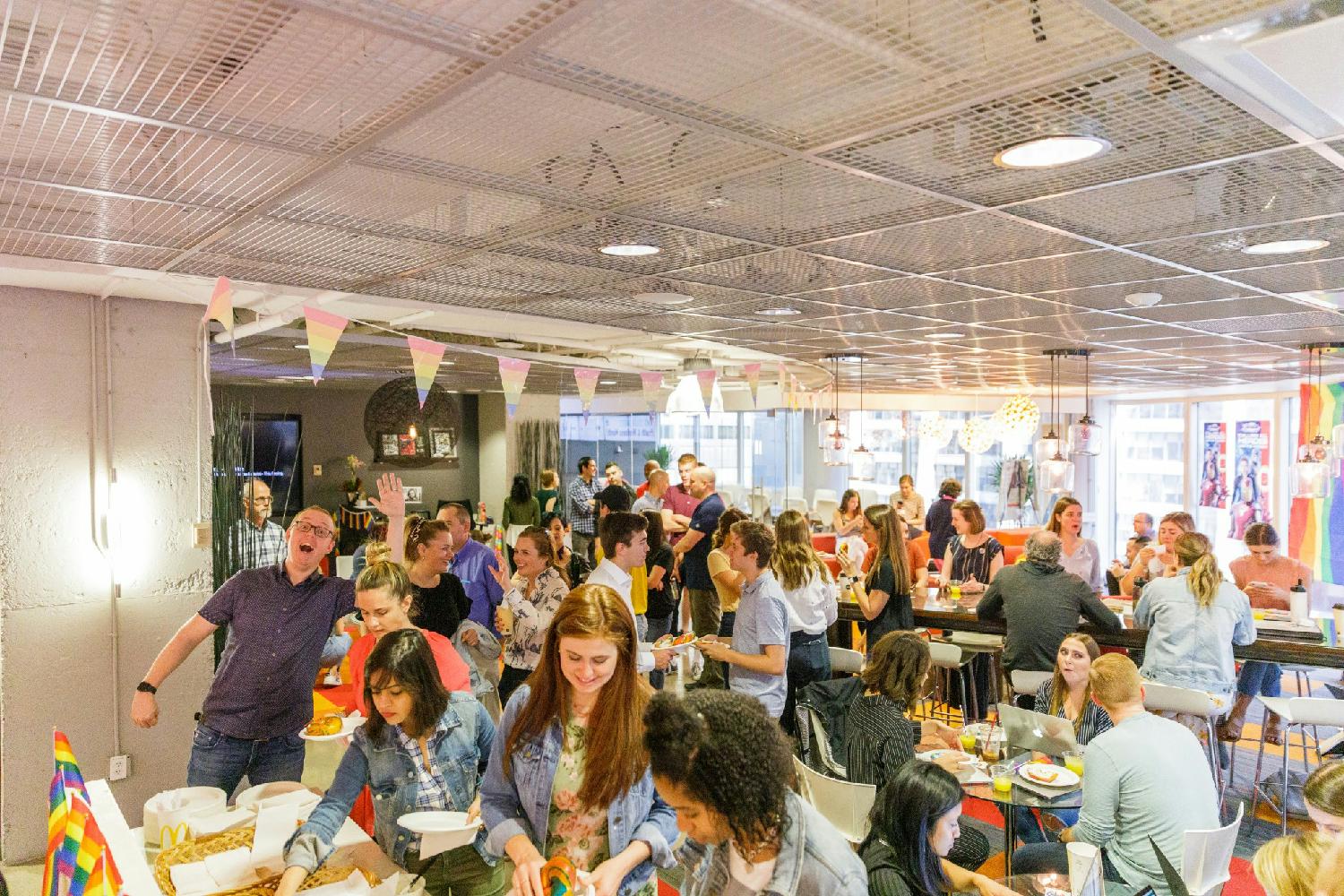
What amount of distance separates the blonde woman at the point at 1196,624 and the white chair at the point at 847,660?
64.2 inches

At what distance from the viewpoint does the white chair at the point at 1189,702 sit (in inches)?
193

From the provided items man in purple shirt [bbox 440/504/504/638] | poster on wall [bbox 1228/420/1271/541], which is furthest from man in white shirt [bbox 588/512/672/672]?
poster on wall [bbox 1228/420/1271/541]

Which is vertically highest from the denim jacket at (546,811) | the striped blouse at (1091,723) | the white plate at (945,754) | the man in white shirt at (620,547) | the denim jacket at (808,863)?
the man in white shirt at (620,547)

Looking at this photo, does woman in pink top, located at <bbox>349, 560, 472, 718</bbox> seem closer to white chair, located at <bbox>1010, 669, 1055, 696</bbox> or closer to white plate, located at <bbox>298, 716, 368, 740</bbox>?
white plate, located at <bbox>298, 716, 368, 740</bbox>

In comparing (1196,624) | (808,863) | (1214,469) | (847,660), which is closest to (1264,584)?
(1196,624)

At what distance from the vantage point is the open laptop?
13.1 ft

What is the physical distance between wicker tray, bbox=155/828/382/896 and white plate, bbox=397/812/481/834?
0.46 ft

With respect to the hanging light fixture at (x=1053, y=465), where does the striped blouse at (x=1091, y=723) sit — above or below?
below

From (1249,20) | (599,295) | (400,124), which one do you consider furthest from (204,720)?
(1249,20)

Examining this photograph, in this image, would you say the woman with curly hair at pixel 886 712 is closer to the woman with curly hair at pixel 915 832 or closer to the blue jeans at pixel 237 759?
the woman with curly hair at pixel 915 832

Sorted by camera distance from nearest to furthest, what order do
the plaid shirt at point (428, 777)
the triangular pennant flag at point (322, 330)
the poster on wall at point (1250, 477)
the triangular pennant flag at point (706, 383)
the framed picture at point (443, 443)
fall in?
the plaid shirt at point (428, 777), the triangular pennant flag at point (322, 330), the framed picture at point (443, 443), the triangular pennant flag at point (706, 383), the poster on wall at point (1250, 477)

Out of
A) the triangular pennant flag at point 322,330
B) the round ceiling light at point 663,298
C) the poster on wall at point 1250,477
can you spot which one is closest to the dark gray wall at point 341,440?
the triangular pennant flag at point 322,330

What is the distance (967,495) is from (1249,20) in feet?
59.6

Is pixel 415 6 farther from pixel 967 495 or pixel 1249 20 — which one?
pixel 967 495
